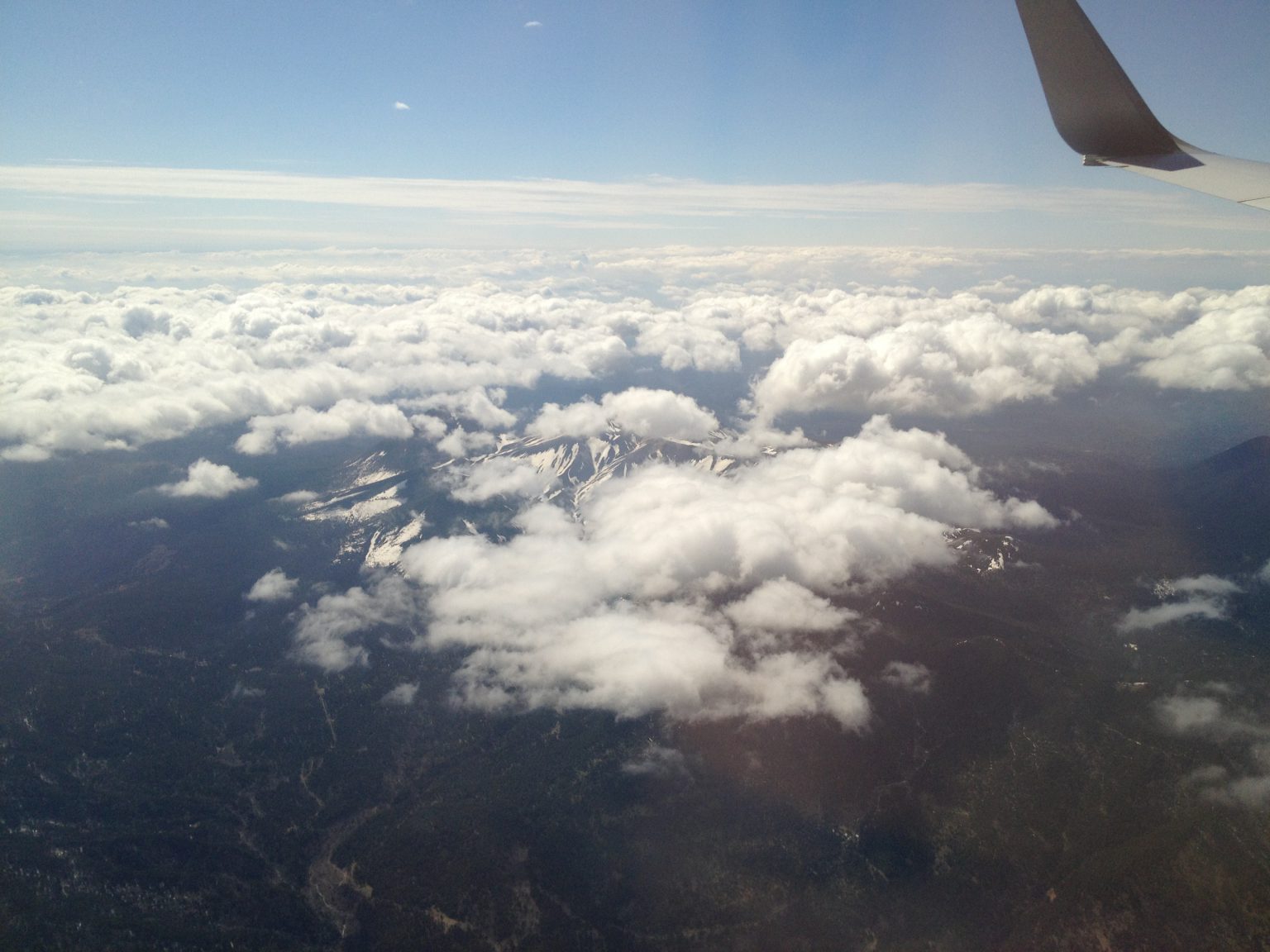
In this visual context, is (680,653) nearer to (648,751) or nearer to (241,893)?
(648,751)

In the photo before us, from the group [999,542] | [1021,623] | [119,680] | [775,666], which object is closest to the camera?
[119,680]

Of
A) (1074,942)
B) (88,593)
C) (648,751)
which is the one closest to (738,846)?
(648,751)

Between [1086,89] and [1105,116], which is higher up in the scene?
[1086,89]

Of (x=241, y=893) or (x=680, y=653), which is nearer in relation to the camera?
(x=241, y=893)

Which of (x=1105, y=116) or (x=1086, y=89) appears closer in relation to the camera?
(x=1086, y=89)
